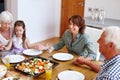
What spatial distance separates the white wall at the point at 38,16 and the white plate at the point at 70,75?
2.83 m

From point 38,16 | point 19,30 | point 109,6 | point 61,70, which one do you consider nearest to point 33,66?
point 61,70

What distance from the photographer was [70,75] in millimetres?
1663

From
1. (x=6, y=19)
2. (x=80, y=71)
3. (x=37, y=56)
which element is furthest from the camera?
(x=6, y=19)

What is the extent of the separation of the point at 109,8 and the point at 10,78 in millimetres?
2998

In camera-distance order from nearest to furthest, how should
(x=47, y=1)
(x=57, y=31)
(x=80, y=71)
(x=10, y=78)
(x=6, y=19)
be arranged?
(x=10, y=78) < (x=80, y=71) < (x=6, y=19) < (x=47, y=1) < (x=57, y=31)

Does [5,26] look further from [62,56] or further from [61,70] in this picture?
[61,70]

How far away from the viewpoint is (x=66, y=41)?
2.52 meters

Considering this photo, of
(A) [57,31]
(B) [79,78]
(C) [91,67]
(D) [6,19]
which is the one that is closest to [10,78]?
(B) [79,78]

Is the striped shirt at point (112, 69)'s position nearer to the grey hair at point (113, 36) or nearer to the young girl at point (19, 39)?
the grey hair at point (113, 36)

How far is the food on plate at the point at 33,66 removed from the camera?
1.66 m

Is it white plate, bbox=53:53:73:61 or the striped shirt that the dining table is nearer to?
white plate, bbox=53:53:73:61

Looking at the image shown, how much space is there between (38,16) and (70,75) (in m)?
3.32

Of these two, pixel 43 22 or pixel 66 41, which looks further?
pixel 43 22

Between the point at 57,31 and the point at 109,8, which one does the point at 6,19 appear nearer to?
the point at 109,8
